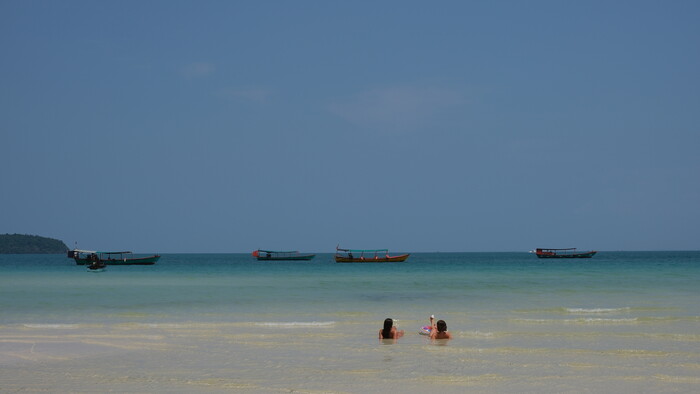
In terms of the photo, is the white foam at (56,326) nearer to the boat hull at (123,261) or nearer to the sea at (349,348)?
the sea at (349,348)

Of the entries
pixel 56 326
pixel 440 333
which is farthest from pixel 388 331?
pixel 56 326

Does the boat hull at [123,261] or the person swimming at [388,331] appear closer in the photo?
the person swimming at [388,331]

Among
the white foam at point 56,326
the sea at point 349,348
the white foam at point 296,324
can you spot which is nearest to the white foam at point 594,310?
the sea at point 349,348

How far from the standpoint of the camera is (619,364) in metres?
12.2

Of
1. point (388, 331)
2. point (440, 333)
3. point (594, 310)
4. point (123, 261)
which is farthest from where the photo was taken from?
point (123, 261)

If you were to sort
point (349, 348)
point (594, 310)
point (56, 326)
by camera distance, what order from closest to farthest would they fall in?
1. point (349, 348)
2. point (56, 326)
3. point (594, 310)

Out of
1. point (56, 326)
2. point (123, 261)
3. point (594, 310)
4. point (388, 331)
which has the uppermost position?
point (388, 331)

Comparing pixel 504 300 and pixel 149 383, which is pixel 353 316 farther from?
pixel 149 383

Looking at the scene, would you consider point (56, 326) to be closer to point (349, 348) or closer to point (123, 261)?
point (349, 348)

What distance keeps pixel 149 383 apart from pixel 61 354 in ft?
13.8

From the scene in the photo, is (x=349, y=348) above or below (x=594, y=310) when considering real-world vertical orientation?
below

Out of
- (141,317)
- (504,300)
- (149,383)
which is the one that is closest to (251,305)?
(141,317)

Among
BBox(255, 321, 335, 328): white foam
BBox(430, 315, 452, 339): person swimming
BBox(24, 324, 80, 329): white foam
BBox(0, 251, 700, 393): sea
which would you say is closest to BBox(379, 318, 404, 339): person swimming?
BBox(0, 251, 700, 393): sea

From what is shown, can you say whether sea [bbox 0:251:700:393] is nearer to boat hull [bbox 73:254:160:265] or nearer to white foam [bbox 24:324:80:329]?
white foam [bbox 24:324:80:329]
